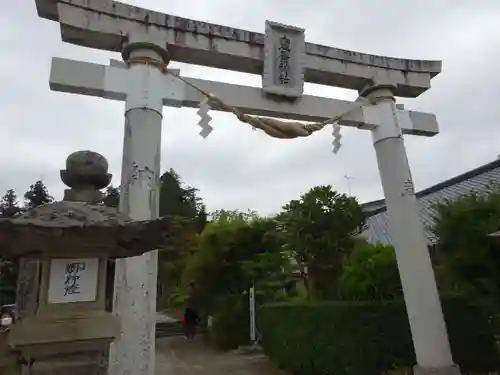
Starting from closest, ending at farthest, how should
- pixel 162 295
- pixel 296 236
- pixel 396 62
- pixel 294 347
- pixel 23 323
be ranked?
pixel 23 323 → pixel 396 62 → pixel 294 347 → pixel 296 236 → pixel 162 295

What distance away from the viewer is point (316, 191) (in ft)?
32.8

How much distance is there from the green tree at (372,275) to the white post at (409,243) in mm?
2571

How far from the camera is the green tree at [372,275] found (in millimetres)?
9047

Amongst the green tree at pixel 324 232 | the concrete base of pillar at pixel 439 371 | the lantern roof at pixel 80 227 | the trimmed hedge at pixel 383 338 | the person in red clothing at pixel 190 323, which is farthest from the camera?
the person in red clothing at pixel 190 323

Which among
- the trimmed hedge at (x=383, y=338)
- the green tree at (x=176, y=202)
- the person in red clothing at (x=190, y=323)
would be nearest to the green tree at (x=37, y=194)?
the green tree at (x=176, y=202)

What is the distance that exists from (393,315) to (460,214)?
7.53 ft

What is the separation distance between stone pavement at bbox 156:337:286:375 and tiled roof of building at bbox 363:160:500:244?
4.77m

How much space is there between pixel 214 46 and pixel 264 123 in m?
1.41

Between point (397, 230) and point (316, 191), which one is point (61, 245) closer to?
point (397, 230)

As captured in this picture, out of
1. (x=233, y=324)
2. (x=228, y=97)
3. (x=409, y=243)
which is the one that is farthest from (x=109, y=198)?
(x=409, y=243)

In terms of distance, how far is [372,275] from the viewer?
927cm

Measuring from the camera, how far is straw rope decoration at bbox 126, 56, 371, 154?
18.6 feet

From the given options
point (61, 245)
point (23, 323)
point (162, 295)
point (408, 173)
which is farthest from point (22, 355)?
point (162, 295)

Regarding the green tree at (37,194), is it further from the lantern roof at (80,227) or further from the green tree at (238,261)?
the lantern roof at (80,227)
